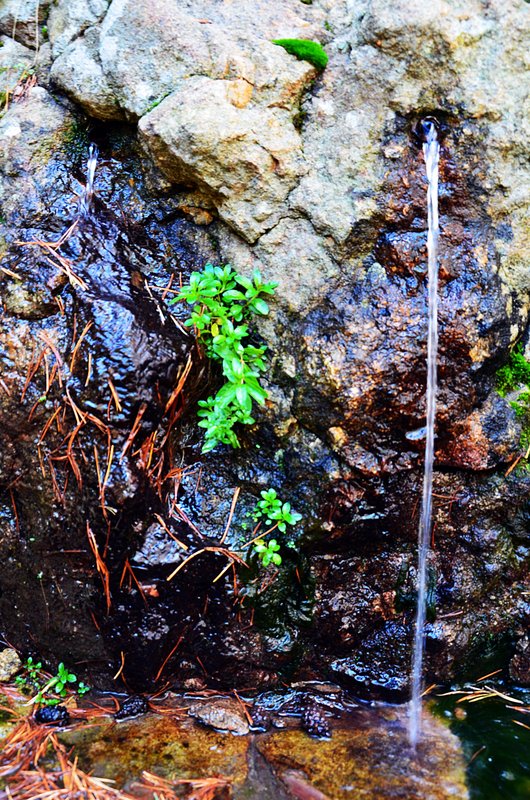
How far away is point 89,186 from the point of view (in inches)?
118

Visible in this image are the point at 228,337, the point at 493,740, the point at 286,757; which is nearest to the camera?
the point at 286,757

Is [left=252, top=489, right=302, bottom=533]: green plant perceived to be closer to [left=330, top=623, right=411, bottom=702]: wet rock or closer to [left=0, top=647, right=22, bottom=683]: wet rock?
[left=330, top=623, right=411, bottom=702]: wet rock

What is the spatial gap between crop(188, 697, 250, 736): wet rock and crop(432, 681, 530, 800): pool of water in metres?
0.95

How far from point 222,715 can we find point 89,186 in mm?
2684

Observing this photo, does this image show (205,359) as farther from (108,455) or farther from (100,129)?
(100,129)

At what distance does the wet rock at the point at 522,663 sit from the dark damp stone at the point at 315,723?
3.42ft

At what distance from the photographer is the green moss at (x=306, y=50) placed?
282 centimetres

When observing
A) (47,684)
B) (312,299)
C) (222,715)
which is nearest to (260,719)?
(222,715)

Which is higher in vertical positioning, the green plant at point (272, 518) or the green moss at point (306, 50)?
the green moss at point (306, 50)

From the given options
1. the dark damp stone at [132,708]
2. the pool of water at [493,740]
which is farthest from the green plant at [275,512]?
the pool of water at [493,740]

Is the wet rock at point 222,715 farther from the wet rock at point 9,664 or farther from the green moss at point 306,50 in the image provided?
the green moss at point 306,50

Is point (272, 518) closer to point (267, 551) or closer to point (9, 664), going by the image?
point (267, 551)

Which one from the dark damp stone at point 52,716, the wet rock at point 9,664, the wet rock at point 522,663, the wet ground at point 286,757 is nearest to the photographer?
the wet ground at point 286,757

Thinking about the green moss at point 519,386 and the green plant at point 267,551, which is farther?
the green moss at point 519,386
